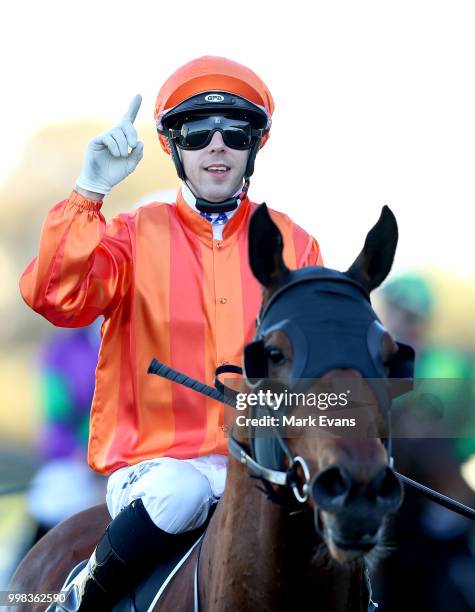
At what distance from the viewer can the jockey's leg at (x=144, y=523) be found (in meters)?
2.82

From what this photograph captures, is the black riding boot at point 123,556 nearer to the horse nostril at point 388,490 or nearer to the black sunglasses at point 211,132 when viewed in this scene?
the horse nostril at point 388,490

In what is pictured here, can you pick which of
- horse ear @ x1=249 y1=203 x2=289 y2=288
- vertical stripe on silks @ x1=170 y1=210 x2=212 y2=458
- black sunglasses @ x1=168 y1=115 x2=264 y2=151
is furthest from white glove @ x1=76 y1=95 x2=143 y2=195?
horse ear @ x1=249 y1=203 x2=289 y2=288

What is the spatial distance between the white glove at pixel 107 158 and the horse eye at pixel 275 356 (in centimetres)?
108

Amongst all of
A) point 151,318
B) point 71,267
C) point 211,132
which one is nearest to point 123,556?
point 151,318

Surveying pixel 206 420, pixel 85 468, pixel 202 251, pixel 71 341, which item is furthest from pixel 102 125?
pixel 206 420

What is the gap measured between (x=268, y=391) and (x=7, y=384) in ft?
14.2

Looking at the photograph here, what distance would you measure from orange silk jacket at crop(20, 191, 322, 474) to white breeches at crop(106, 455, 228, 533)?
107mm

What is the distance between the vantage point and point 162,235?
11.1 ft

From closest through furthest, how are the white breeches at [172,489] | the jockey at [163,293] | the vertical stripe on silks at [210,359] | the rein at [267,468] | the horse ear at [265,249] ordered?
the rein at [267,468] → the horse ear at [265,249] → the white breeches at [172,489] → the jockey at [163,293] → the vertical stripe on silks at [210,359]

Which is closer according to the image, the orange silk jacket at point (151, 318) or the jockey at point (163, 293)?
the jockey at point (163, 293)

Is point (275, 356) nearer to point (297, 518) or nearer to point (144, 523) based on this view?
point (297, 518)

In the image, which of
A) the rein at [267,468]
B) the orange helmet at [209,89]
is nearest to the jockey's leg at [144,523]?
the rein at [267,468]

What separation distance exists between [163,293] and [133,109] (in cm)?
65

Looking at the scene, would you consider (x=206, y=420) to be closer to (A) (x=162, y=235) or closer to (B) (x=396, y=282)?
(A) (x=162, y=235)
